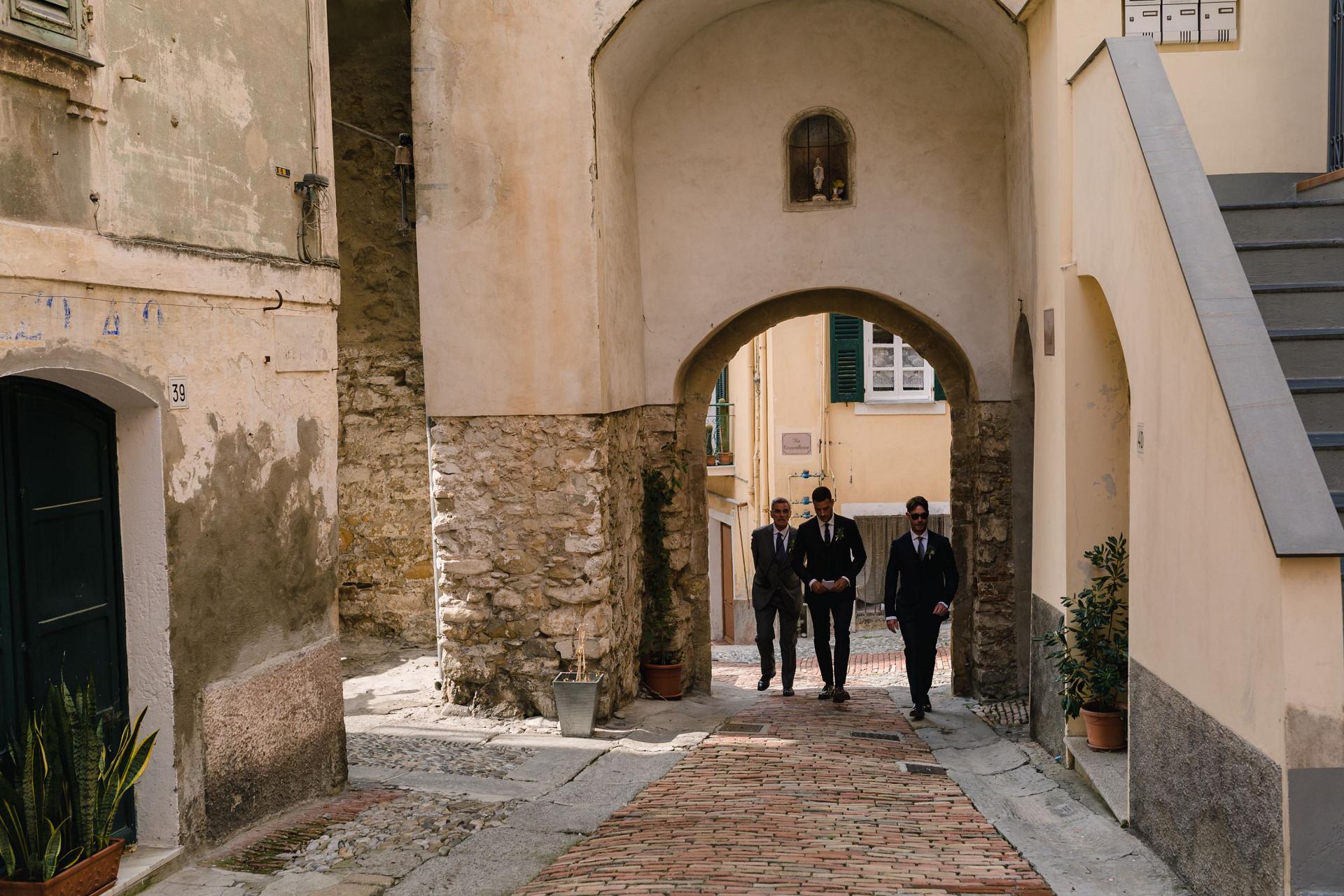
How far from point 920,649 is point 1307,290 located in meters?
4.77

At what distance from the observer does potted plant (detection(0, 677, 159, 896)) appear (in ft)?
15.0

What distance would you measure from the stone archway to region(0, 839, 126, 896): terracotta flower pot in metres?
6.12

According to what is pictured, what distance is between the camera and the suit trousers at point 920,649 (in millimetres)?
9516

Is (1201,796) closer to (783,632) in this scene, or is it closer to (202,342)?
(202,342)

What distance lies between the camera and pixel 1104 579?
692 cm

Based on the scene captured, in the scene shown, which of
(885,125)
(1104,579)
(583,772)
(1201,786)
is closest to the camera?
(1201,786)

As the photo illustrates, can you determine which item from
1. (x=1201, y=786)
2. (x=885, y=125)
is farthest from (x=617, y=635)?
(x=1201, y=786)

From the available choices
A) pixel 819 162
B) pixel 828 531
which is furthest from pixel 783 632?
pixel 819 162

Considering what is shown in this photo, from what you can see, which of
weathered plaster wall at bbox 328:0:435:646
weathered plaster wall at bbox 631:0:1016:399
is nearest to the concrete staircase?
weathered plaster wall at bbox 631:0:1016:399

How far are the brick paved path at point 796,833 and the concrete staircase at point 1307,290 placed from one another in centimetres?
206

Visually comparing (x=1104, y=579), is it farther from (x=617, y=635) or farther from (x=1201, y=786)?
(x=617, y=635)

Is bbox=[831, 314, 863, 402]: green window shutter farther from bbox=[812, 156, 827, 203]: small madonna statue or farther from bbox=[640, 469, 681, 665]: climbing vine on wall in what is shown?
bbox=[640, 469, 681, 665]: climbing vine on wall

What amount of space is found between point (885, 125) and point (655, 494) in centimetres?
367

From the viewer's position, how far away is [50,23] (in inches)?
189
